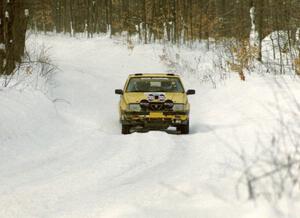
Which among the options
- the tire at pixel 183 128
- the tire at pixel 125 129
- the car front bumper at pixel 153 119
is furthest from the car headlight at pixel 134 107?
the tire at pixel 183 128

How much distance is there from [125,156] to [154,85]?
4600 millimetres

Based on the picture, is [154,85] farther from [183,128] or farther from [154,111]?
[183,128]

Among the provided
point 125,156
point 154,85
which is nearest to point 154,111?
point 154,85

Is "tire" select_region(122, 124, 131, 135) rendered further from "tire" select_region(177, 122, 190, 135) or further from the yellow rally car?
"tire" select_region(177, 122, 190, 135)

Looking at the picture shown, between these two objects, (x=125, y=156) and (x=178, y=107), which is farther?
(x=178, y=107)

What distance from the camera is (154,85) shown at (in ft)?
42.1

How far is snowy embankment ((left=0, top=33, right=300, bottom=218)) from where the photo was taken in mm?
5293

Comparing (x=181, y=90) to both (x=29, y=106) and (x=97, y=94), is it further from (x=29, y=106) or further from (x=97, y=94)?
(x=97, y=94)

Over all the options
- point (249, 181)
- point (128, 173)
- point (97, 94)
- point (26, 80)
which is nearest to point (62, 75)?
point (97, 94)

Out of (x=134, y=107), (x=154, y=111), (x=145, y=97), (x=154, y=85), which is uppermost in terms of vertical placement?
(x=154, y=85)

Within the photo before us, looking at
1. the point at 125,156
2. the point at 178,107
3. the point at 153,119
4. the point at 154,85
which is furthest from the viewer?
the point at 154,85

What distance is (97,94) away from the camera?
800 inches

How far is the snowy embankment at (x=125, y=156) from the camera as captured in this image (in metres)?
5.29

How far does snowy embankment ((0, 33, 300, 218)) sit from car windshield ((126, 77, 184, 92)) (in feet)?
4.25
